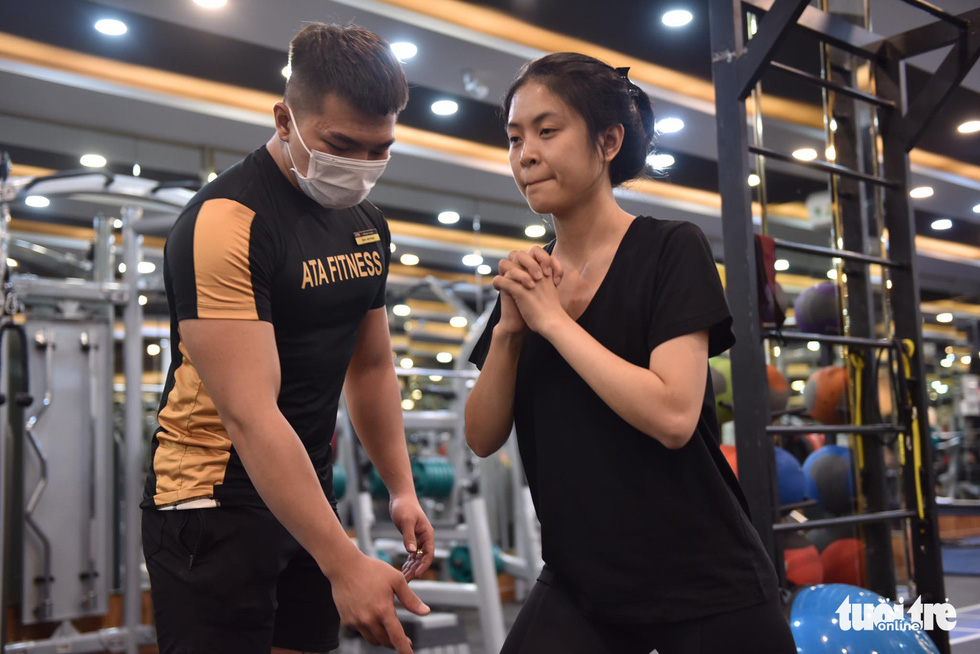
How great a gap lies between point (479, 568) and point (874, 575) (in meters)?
1.90

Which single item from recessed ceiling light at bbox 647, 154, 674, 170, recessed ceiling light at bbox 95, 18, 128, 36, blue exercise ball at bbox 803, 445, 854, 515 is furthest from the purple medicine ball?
recessed ceiling light at bbox 95, 18, 128, 36

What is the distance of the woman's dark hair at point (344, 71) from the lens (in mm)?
1386

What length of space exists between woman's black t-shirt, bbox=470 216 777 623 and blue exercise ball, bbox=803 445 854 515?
7.86ft

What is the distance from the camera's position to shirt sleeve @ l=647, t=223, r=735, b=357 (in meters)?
1.20

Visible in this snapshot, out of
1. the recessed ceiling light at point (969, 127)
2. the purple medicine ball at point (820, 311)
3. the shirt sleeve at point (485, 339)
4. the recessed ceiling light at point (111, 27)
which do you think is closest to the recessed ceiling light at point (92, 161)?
the recessed ceiling light at point (111, 27)

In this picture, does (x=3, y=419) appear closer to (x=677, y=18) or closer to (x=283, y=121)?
(x=283, y=121)

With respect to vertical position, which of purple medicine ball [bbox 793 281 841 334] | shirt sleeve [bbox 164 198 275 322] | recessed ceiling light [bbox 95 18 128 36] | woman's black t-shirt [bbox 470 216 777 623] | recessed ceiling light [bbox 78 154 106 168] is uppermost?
recessed ceiling light [bbox 95 18 128 36]

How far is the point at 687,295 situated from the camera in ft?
3.97

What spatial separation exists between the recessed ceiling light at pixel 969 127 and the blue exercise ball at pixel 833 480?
15.9 ft

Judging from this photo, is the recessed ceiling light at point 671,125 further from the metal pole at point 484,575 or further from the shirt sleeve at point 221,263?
the shirt sleeve at point 221,263

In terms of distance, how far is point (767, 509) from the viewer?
2.46m

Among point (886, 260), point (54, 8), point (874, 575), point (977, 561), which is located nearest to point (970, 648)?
point (874, 575)

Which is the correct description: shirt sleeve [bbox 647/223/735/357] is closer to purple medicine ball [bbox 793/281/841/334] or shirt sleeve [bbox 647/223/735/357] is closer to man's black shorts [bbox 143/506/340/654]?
man's black shorts [bbox 143/506/340/654]

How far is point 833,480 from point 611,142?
2621 millimetres
